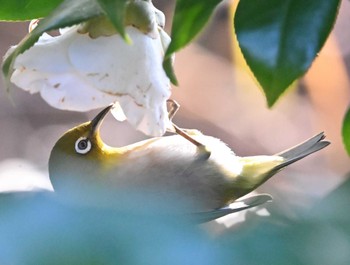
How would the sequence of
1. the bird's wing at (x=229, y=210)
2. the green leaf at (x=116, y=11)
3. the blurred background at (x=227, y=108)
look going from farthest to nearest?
the blurred background at (x=227, y=108), the bird's wing at (x=229, y=210), the green leaf at (x=116, y=11)

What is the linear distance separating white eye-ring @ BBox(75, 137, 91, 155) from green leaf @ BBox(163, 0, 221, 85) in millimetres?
243

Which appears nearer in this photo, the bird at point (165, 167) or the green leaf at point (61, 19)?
the green leaf at point (61, 19)

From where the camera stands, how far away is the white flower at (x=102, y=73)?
357 mm

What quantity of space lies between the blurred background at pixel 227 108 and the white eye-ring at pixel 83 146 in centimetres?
84

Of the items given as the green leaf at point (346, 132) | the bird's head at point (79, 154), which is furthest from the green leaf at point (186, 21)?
the bird's head at point (79, 154)

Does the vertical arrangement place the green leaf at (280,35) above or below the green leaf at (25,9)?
above

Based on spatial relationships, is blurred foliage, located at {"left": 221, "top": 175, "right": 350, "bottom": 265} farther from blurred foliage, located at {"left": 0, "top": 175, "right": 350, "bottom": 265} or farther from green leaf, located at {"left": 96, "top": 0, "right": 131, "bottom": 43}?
green leaf, located at {"left": 96, "top": 0, "right": 131, "bottom": 43}

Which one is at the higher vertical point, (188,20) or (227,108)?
(188,20)

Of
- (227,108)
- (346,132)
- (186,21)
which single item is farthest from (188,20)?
(227,108)

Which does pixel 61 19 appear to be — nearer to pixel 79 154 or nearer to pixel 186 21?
pixel 186 21

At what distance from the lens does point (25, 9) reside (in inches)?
16.7

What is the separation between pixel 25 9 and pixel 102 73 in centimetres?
9

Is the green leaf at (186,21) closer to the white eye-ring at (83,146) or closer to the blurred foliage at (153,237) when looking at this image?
the blurred foliage at (153,237)

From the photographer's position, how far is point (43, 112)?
5.01 ft
